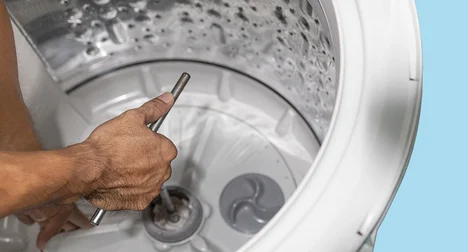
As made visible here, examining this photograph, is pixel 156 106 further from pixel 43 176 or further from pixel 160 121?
pixel 43 176

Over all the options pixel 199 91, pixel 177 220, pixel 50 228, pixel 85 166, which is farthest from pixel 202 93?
pixel 85 166

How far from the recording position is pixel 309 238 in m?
0.43

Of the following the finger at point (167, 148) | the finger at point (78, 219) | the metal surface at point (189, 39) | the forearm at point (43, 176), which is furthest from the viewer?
the finger at point (78, 219)

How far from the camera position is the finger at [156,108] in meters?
0.57

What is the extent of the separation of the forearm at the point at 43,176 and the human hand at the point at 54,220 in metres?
0.29

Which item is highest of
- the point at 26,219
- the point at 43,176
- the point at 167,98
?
the point at 167,98

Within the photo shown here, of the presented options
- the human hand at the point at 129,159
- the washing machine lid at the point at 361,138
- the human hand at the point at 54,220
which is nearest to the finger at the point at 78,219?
the human hand at the point at 54,220

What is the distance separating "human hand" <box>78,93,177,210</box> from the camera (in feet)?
1.71

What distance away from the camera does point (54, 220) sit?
78 cm

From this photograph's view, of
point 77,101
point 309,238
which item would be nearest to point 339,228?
point 309,238

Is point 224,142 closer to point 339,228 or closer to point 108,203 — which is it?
point 108,203

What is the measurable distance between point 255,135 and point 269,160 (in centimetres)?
5

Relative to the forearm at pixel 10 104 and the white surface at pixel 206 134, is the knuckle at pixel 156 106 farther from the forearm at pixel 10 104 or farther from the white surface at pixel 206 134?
the white surface at pixel 206 134

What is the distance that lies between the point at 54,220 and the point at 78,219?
1.4 inches
